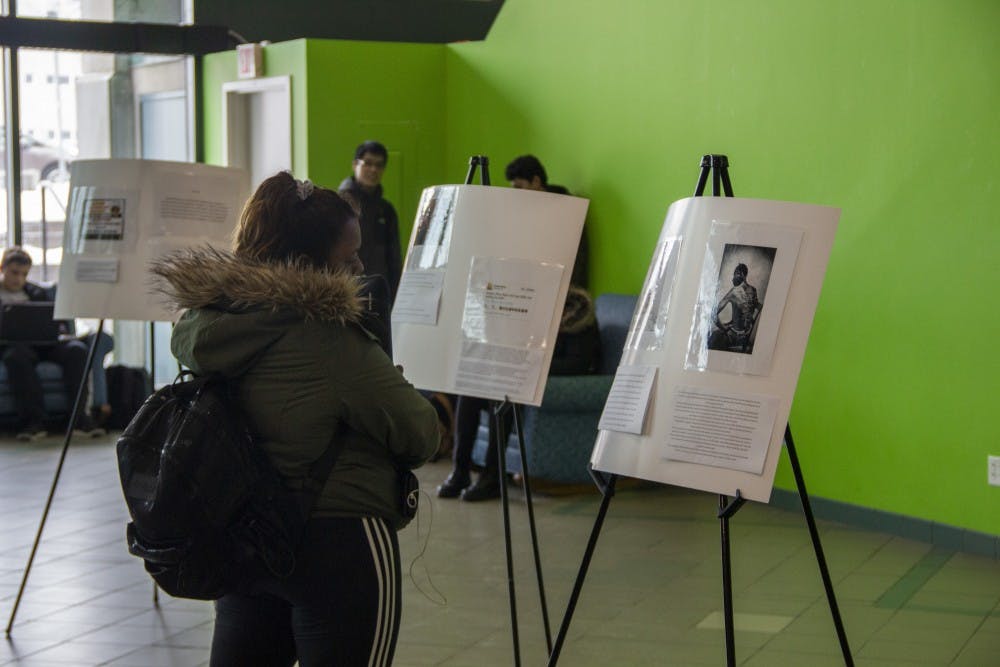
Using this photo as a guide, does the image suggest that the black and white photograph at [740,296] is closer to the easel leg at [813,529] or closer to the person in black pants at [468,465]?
the easel leg at [813,529]

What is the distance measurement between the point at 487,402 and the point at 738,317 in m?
3.95

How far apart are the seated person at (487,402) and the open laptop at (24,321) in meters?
3.29

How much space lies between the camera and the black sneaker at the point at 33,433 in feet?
27.8

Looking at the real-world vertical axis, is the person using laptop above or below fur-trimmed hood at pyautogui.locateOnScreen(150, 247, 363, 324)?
below

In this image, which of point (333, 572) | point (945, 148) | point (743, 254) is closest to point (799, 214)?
point (743, 254)

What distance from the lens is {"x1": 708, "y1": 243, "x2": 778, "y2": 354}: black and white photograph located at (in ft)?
9.20

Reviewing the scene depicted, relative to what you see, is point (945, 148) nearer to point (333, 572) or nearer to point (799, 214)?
point (799, 214)

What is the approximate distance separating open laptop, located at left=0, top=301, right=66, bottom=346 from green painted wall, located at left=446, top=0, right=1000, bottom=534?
3740 millimetres

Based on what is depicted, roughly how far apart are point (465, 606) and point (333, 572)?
2.52 metres

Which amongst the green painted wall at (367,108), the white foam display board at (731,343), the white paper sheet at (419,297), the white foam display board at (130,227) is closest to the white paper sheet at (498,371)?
the white paper sheet at (419,297)

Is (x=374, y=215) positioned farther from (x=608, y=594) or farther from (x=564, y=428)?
(x=608, y=594)

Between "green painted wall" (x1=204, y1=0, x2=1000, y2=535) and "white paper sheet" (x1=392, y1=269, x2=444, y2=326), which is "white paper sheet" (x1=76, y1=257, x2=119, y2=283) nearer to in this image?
"white paper sheet" (x1=392, y1=269, x2=444, y2=326)

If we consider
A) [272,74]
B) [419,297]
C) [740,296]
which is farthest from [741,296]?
[272,74]

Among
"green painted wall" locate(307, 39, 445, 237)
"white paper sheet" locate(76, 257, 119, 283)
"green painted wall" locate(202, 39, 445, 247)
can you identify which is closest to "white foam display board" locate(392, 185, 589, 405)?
"white paper sheet" locate(76, 257, 119, 283)
